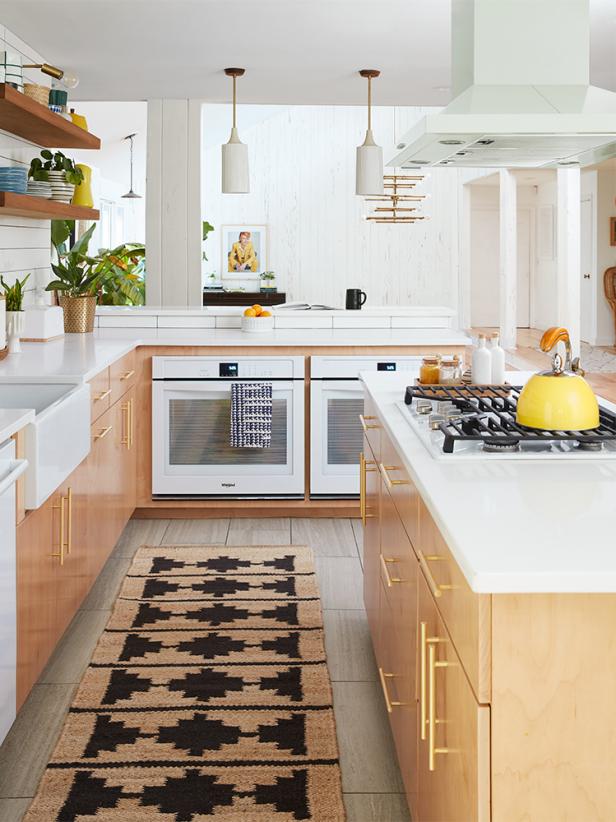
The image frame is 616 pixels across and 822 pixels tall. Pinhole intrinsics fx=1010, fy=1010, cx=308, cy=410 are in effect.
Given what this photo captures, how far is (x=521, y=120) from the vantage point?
268 centimetres

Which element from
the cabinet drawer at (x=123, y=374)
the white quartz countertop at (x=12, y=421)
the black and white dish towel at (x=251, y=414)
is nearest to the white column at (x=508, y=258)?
the black and white dish towel at (x=251, y=414)

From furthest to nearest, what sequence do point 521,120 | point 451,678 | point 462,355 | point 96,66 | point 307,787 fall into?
point 96,66 → point 462,355 → point 521,120 → point 307,787 → point 451,678

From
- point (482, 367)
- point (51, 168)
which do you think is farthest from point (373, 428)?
point (51, 168)

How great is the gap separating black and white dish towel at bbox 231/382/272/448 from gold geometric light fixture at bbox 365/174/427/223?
6.74 metres

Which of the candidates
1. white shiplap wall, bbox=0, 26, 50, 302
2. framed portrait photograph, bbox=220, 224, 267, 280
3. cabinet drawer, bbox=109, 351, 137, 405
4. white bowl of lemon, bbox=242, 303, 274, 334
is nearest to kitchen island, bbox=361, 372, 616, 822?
cabinet drawer, bbox=109, 351, 137, 405

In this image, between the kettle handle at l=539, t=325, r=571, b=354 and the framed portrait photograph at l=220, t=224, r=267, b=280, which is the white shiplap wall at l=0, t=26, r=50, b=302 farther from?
the framed portrait photograph at l=220, t=224, r=267, b=280

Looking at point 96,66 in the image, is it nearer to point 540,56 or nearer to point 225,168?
point 225,168

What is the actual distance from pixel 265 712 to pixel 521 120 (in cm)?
179

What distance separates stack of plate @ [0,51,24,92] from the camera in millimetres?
3719

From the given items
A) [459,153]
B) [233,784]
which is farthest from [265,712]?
[459,153]

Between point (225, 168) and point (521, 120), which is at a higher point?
point (225, 168)

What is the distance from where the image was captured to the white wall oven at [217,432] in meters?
5.06

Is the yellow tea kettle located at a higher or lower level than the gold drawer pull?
higher

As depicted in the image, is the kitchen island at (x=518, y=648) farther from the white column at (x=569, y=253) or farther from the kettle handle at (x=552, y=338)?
the white column at (x=569, y=253)
